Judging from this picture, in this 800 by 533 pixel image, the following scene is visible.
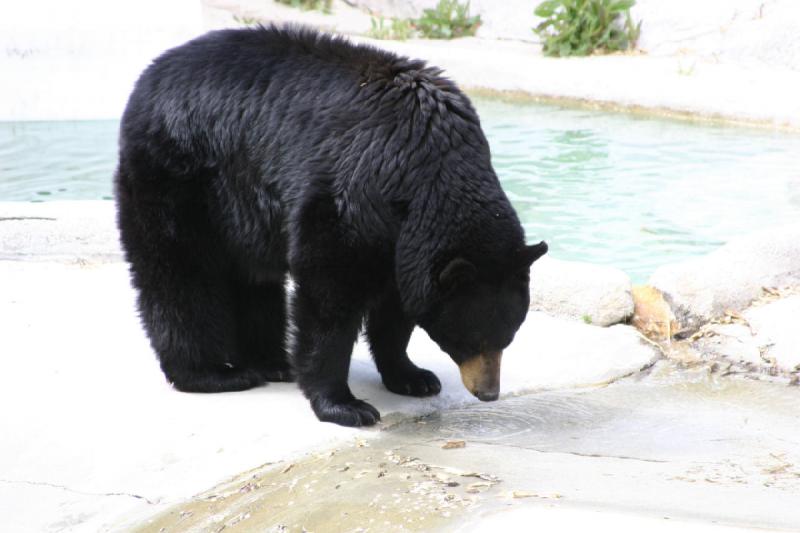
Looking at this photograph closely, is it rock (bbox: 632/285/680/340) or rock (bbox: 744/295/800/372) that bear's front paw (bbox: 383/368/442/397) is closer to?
rock (bbox: 632/285/680/340)

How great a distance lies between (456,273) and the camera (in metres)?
4.10

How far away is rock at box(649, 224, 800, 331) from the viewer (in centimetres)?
589

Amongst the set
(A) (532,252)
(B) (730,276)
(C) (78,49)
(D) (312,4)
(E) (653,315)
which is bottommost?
(E) (653,315)

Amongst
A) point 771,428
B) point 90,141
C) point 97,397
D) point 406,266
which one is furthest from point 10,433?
point 90,141

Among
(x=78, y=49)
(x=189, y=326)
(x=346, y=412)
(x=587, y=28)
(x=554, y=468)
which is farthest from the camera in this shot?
(x=587, y=28)

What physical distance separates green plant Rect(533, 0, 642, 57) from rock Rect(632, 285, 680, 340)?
1031 centimetres

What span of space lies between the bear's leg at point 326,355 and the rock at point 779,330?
211 centimetres

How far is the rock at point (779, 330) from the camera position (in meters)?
5.25

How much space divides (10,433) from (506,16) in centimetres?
1558

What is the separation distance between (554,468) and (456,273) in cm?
82

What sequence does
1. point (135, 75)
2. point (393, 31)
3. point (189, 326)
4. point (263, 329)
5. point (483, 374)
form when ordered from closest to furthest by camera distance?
point (483, 374), point (189, 326), point (263, 329), point (135, 75), point (393, 31)

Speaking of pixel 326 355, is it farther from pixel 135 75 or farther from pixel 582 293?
pixel 135 75

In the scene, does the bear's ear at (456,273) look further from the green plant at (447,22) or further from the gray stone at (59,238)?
the green plant at (447,22)

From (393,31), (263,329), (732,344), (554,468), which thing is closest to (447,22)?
(393,31)
